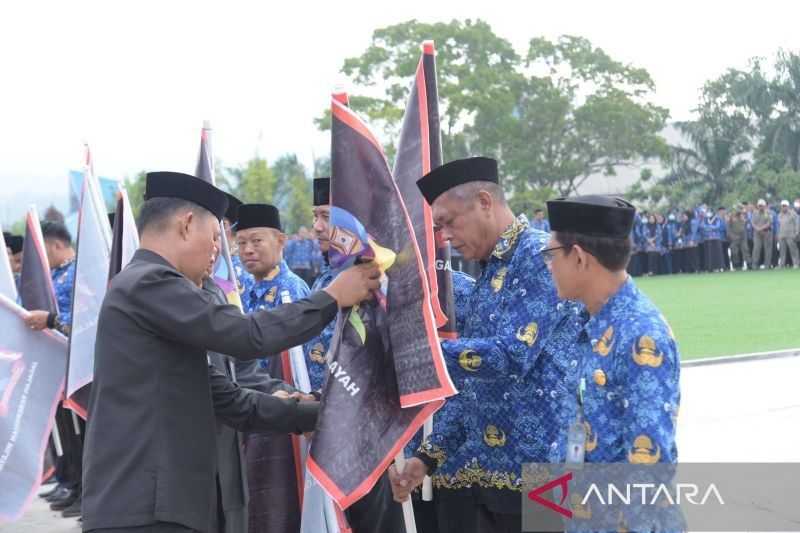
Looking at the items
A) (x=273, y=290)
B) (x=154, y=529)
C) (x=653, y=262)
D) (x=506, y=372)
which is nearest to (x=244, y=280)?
(x=273, y=290)

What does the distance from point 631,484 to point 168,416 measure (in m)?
1.46

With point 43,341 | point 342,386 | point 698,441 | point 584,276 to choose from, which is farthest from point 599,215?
point 698,441

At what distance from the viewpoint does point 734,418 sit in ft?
28.9

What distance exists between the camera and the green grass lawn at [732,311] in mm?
13609

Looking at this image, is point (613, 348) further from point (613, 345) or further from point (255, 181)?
point (255, 181)

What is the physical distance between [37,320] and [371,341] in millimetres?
3914

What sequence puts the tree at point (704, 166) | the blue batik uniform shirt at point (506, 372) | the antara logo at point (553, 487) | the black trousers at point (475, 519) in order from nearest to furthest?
the antara logo at point (553, 487) → the blue batik uniform shirt at point (506, 372) → the black trousers at point (475, 519) → the tree at point (704, 166)

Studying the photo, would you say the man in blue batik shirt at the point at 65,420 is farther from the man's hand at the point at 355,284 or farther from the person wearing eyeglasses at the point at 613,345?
the person wearing eyeglasses at the point at 613,345

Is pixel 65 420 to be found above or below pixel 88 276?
below

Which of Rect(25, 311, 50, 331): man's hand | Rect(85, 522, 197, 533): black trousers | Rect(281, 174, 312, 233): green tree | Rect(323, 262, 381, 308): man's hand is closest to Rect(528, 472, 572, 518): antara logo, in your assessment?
Rect(323, 262, 381, 308): man's hand

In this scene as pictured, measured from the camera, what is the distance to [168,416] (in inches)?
131

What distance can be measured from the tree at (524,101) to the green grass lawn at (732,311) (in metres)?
15.1

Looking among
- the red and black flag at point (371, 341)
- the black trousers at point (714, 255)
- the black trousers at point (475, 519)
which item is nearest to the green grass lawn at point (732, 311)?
the black trousers at point (714, 255)

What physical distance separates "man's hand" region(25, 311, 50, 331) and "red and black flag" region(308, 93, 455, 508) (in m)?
3.77
